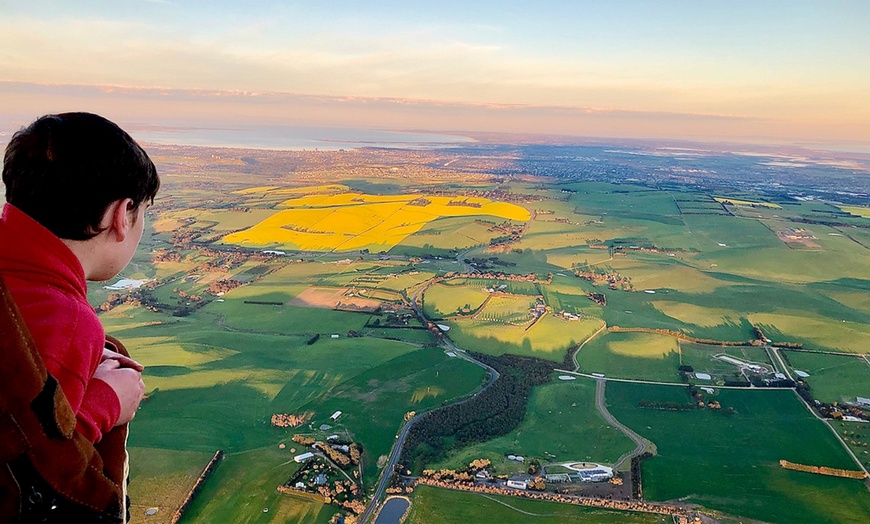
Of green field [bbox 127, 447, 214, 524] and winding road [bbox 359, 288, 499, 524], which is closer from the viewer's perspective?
green field [bbox 127, 447, 214, 524]

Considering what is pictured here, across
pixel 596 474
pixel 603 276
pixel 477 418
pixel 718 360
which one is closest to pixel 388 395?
pixel 477 418

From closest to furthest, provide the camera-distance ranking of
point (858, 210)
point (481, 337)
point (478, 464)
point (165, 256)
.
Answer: point (478, 464)
point (481, 337)
point (165, 256)
point (858, 210)

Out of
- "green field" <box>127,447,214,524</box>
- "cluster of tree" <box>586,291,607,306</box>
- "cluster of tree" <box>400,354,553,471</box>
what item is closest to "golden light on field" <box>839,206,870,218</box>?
"cluster of tree" <box>586,291,607,306</box>

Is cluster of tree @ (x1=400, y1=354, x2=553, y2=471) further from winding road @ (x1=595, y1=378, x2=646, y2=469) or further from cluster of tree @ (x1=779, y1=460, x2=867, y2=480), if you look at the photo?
cluster of tree @ (x1=779, y1=460, x2=867, y2=480)

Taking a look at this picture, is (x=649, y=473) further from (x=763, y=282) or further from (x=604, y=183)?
(x=604, y=183)

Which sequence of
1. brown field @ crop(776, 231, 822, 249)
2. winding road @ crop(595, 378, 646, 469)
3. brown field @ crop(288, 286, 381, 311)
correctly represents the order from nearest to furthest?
winding road @ crop(595, 378, 646, 469) < brown field @ crop(288, 286, 381, 311) < brown field @ crop(776, 231, 822, 249)

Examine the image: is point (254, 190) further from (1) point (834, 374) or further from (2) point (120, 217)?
(2) point (120, 217)

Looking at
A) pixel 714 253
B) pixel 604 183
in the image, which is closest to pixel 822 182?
pixel 604 183
